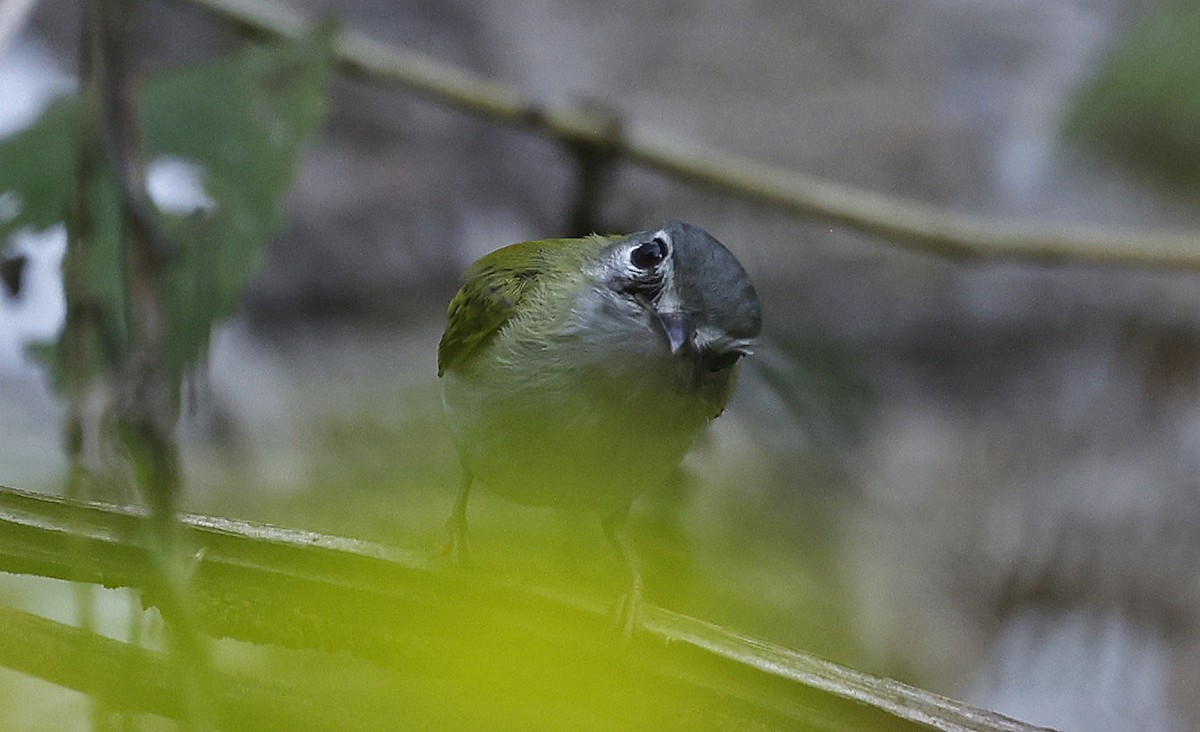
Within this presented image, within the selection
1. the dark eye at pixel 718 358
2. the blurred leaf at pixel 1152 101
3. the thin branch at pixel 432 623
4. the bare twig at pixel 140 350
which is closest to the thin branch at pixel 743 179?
the blurred leaf at pixel 1152 101

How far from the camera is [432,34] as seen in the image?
6426mm

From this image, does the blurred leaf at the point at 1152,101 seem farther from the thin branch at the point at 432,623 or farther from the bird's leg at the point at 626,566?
the thin branch at the point at 432,623

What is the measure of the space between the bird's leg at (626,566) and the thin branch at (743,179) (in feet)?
6.89

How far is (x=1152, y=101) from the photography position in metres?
6.17

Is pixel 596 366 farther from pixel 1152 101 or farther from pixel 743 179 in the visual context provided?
pixel 1152 101

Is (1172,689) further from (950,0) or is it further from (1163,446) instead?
(950,0)

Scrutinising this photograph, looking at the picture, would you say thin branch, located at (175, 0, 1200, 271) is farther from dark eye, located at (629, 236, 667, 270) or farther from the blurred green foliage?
dark eye, located at (629, 236, 667, 270)

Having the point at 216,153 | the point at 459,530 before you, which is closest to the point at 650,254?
the point at 459,530

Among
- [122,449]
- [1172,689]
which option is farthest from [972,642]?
[122,449]

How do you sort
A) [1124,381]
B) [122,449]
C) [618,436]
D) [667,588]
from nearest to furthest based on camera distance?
[122,449], [618,436], [667,588], [1124,381]

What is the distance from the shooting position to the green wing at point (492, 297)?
2.43 metres

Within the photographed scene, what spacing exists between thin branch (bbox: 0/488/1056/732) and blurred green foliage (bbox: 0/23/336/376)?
1.05 meters

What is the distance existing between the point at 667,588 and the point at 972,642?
2644 millimetres

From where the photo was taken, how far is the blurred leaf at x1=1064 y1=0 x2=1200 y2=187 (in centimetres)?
601
